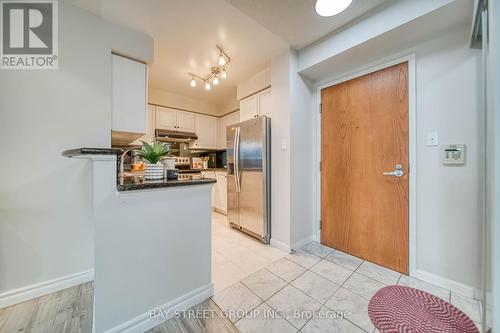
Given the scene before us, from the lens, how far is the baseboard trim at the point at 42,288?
1.42 meters

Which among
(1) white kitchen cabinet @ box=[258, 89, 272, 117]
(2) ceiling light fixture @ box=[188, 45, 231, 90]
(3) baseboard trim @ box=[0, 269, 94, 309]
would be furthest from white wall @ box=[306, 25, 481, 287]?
(3) baseboard trim @ box=[0, 269, 94, 309]

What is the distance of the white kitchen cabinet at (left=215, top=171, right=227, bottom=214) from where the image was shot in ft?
12.6

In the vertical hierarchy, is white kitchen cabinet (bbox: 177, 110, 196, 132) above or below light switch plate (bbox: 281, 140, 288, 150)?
above

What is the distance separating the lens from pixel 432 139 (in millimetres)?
1656

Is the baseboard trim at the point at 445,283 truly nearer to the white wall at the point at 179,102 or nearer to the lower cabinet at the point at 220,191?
the lower cabinet at the point at 220,191

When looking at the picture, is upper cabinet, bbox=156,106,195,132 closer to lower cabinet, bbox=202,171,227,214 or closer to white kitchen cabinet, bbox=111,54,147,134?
lower cabinet, bbox=202,171,227,214

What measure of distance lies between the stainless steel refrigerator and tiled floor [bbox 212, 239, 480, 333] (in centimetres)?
65

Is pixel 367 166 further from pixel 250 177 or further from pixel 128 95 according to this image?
pixel 128 95

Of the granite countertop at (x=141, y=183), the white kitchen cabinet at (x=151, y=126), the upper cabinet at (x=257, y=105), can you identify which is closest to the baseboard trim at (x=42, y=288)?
the granite countertop at (x=141, y=183)

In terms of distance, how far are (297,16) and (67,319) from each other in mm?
3062

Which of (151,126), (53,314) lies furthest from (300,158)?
(151,126)

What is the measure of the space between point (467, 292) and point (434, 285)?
0.19 m

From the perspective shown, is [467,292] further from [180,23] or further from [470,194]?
[180,23]

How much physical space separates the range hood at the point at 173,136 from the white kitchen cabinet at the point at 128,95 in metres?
1.60
